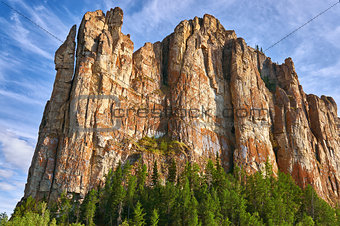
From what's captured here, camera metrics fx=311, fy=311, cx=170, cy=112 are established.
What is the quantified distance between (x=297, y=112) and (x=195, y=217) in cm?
5886

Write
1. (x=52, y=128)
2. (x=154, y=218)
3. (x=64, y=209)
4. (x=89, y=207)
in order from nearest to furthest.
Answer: (x=154, y=218) → (x=89, y=207) → (x=64, y=209) → (x=52, y=128)

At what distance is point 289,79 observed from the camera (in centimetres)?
10781

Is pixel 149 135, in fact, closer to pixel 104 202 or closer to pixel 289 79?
pixel 104 202

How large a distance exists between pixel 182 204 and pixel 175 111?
31.2 m

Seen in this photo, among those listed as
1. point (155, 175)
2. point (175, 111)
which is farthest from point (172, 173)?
point (175, 111)

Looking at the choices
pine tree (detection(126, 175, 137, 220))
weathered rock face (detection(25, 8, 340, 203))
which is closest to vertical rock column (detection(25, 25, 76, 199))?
weathered rock face (detection(25, 8, 340, 203))

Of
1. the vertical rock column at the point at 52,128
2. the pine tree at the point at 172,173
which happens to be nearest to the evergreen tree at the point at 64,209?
the vertical rock column at the point at 52,128

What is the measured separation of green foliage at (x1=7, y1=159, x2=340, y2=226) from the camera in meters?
53.5

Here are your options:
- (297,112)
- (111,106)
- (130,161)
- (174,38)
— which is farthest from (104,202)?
(297,112)

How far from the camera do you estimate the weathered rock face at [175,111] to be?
6419 cm

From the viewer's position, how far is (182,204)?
55438 mm

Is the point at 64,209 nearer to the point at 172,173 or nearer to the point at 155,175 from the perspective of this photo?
the point at 155,175

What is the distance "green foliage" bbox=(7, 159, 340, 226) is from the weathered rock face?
4600 millimetres

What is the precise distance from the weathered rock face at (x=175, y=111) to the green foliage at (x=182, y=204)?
4600 mm
